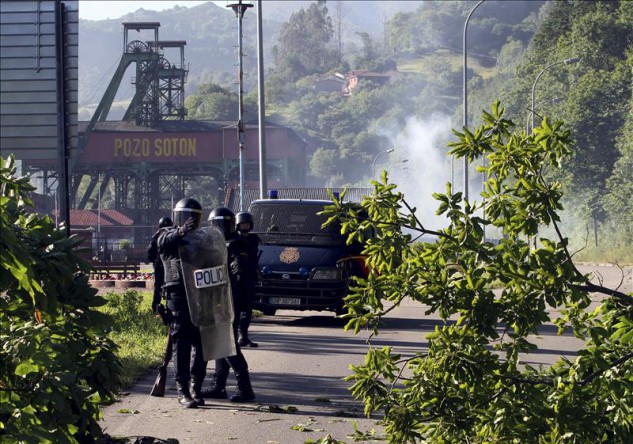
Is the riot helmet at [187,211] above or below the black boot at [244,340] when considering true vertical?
above

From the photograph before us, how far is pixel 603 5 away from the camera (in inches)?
2987

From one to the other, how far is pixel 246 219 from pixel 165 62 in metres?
84.5

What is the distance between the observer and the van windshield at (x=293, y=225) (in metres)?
19.7

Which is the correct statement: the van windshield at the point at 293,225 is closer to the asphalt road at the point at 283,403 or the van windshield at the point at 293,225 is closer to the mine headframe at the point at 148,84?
the asphalt road at the point at 283,403

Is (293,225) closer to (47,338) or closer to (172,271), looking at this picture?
(172,271)

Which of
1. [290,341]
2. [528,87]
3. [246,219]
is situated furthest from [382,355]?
[528,87]

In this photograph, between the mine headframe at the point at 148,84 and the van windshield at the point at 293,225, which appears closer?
the van windshield at the point at 293,225

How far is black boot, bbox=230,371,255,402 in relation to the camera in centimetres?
1071

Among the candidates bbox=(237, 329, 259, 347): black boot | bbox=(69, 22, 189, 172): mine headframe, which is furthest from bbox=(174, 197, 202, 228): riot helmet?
bbox=(69, 22, 189, 172): mine headframe

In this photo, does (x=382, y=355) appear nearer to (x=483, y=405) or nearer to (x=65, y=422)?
(x=483, y=405)

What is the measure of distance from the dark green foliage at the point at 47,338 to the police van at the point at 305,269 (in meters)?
12.9

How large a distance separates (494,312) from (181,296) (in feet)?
14.0

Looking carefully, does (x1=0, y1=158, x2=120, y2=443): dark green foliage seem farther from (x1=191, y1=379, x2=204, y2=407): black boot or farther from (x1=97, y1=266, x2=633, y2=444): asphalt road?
(x1=191, y1=379, x2=204, y2=407): black boot

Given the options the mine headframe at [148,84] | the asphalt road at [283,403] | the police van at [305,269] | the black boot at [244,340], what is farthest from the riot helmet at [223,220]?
the mine headframe at [148,84]
